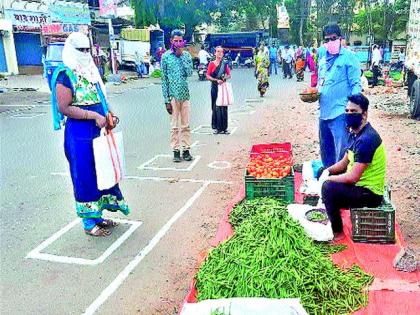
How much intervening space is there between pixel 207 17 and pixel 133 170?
3265 cm

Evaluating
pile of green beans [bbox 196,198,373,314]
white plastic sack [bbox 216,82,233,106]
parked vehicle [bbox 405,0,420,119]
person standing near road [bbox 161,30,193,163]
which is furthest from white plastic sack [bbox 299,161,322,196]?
parked vehicle [bbox 405,0,420,119]

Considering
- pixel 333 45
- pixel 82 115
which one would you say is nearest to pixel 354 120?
pixel 333 45

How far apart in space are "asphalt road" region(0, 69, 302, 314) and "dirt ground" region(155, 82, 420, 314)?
23cm

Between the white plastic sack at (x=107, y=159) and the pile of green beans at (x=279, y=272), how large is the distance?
1.60m

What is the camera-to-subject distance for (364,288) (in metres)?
3.31

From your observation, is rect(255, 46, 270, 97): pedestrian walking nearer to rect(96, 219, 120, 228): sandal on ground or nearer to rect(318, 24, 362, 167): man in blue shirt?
rect(318, 24, 362, 167): man in blue shirt

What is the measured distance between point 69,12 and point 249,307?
2874 cm

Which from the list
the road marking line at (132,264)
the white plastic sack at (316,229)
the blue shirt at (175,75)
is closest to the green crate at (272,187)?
the white plastic sack at (316,229)

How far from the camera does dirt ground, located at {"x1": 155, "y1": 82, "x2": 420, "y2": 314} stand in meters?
4.43

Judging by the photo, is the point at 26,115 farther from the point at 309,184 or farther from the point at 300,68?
the point at 300,68

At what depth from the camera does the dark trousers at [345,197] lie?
3.95 m

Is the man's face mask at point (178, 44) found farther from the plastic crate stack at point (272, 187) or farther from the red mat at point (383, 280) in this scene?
the red mat at point (383, 280)

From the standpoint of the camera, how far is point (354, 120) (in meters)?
3.96

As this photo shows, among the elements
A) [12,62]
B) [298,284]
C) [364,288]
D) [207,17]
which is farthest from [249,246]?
[207,17]
